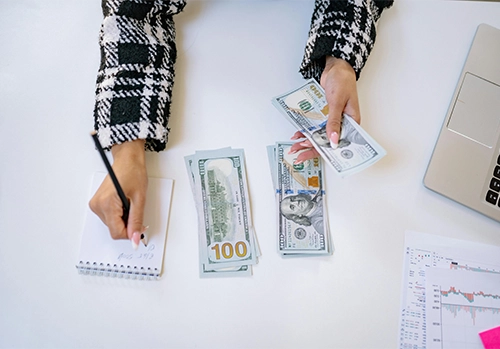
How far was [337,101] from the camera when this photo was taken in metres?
0.89

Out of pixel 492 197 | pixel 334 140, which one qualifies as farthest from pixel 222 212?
pixel 492 197

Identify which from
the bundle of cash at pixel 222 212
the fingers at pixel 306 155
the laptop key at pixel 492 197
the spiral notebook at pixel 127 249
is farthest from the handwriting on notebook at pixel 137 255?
the laptop key at pixel 492 197

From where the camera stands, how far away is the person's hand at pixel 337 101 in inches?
34.6

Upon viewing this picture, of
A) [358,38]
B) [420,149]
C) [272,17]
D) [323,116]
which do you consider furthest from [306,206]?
[272,17]

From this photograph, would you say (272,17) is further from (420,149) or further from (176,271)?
(176,271)

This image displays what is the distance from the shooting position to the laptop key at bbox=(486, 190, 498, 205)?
875mm

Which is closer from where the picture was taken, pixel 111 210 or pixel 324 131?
pixel 111 210

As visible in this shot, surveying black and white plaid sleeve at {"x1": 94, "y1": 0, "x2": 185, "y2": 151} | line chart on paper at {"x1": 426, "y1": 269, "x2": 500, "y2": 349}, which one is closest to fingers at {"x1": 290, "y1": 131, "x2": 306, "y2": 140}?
black and white plaid sleeve at {"x1": 94, "y1": 0, "x2": 185, "y2": 151}

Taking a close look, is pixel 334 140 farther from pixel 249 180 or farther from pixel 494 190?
pixel 494 190

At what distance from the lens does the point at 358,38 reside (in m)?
0.94

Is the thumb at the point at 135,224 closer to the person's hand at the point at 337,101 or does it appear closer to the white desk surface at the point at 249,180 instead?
the white desk surface at the point at 249,180

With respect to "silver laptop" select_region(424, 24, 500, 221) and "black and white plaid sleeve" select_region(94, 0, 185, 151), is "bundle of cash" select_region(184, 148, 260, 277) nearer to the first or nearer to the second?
"black and white plaid sleeve" select_region(94, 0, 185, 151)

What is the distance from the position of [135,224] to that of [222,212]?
0.19m

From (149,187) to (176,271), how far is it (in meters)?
0.20
